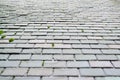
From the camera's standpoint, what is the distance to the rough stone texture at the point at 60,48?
256cm

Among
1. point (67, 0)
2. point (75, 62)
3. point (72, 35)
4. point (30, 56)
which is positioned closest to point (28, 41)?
→ point (30, 56)

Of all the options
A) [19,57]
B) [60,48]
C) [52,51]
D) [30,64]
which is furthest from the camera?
[60,48]

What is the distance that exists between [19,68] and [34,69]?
212mm

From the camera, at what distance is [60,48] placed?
3336 mm

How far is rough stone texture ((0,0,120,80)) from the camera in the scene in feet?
8.39

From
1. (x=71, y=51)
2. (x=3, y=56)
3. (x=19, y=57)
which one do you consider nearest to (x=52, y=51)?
(x=71, y=51)

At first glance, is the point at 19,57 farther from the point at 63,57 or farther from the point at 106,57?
the point at 106,57

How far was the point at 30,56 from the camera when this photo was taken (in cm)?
303

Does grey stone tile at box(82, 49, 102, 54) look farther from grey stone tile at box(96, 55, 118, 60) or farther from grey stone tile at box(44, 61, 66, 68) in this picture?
grey stone tile at box(44, 61, 66, 68)

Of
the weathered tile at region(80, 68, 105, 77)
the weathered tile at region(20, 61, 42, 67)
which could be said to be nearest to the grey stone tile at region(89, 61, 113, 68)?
the weathered tile at region(80, 68, 105, 77)

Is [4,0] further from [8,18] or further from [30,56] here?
[30,56]

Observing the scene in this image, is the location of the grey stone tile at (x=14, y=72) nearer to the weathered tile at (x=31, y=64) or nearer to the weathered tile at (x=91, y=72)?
the weathered tile at (x=31, y=64)

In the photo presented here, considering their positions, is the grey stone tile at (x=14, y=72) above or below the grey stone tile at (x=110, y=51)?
below

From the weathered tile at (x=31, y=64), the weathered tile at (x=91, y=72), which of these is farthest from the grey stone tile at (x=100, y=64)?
the weathered tile at (x=31, y=64)
